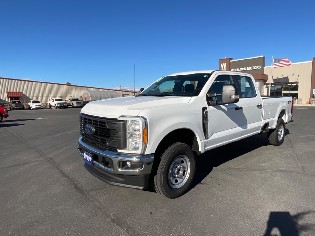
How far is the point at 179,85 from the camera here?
548 centimetres

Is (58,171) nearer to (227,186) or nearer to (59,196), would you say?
(59,196)

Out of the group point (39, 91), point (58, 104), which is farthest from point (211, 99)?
point (39, 91)

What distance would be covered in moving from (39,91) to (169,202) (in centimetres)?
5520

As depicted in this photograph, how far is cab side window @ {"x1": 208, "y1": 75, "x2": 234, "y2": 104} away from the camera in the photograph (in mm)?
4907

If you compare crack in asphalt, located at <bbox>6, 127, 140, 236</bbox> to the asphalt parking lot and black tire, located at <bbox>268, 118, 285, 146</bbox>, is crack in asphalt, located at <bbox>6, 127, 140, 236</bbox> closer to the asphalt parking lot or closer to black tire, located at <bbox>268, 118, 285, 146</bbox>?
the asphalt parking lot

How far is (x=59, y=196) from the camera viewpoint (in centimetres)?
431

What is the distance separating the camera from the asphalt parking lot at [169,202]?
332 centimetres

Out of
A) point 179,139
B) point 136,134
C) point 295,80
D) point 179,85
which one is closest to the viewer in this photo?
point 136,134

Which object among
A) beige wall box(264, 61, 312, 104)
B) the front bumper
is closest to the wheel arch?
the front bumper

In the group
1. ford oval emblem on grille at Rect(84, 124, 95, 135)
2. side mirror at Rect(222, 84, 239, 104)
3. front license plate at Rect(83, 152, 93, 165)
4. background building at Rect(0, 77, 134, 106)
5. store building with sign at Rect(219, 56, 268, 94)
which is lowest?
front license plate at Rect(83, 152, 93, 165)

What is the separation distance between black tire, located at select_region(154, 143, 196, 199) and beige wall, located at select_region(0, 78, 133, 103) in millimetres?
53675

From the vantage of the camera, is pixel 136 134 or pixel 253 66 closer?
pixel 136 134

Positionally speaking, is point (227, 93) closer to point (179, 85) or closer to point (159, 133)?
point (179, 85)

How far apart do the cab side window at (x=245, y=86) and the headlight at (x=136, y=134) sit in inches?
121
